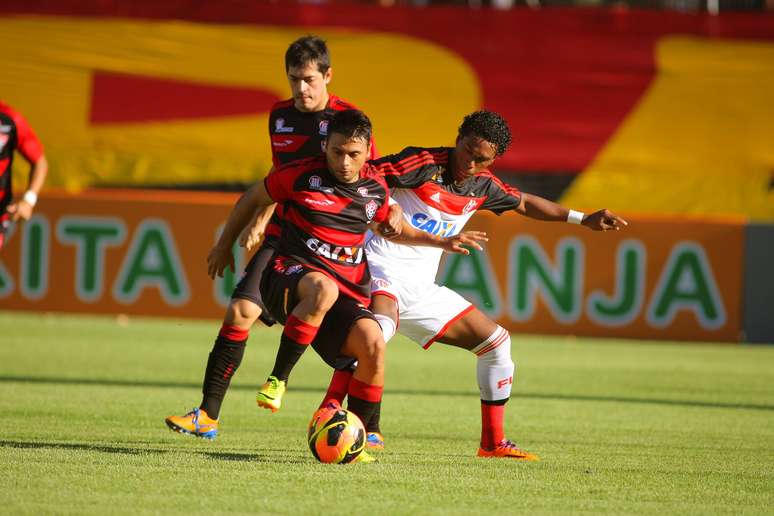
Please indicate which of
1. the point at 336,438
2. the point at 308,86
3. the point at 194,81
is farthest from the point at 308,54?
the point at 194,81

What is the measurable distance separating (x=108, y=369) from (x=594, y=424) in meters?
4.55

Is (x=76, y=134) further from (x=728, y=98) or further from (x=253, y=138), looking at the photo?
(x=728, y=98)

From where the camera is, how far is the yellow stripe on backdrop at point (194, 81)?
18.2 m

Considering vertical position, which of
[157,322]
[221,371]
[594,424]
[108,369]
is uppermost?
[221,371]

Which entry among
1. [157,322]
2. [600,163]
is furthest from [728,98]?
[157,322]

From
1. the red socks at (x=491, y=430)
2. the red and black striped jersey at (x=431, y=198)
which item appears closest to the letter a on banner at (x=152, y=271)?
the red and black striped jersey at (x=431, y=198)

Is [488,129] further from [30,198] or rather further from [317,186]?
[30,198]

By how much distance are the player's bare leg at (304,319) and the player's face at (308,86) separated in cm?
121

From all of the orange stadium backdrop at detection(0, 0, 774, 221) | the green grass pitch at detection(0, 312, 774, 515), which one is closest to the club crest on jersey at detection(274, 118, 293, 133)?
the green grass pitch at detection(0, 312, 774, 515)

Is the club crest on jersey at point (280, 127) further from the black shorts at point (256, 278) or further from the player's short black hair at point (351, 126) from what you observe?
the player's short black hair at point (351, 126)

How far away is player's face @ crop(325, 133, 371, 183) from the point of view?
626 centimetres

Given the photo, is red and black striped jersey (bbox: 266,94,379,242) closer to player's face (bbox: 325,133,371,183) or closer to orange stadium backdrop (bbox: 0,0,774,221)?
player's face (bbox: 325,133,371,183)

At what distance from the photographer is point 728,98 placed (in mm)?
18219

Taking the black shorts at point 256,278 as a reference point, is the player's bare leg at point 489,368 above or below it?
below
